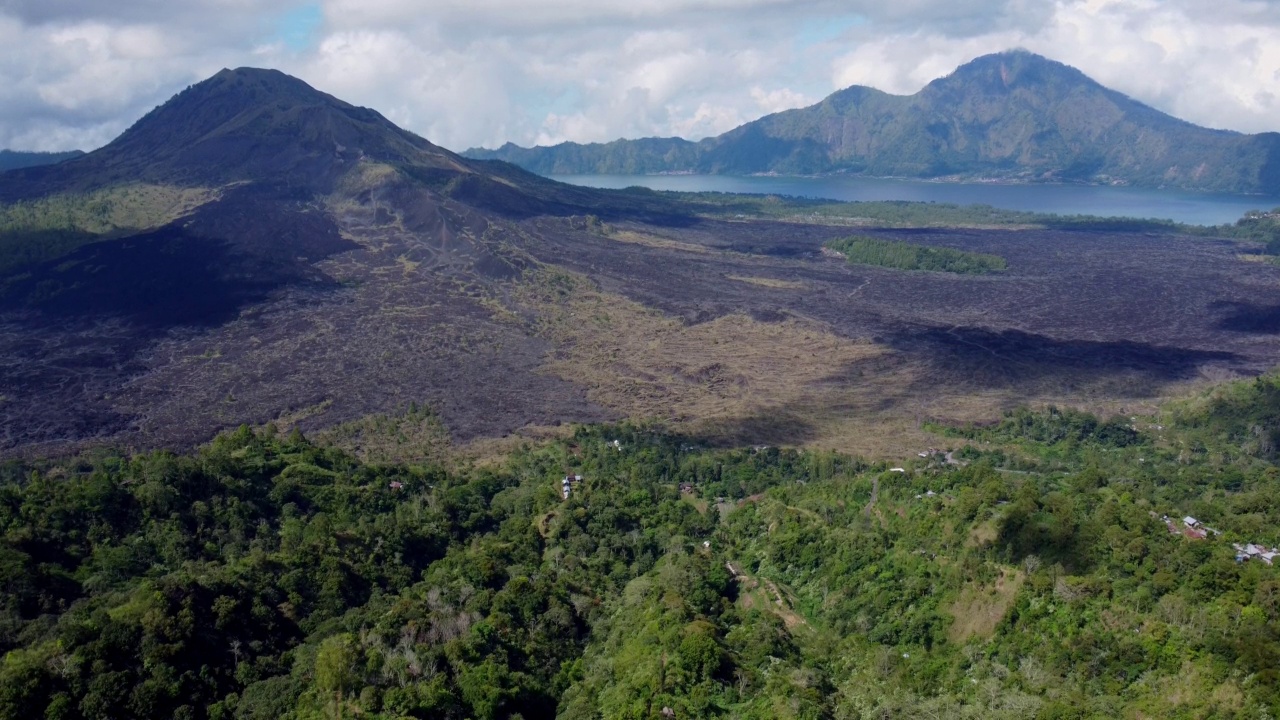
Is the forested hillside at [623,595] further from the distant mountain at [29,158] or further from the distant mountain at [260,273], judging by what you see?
the distant mountain at [29,158]

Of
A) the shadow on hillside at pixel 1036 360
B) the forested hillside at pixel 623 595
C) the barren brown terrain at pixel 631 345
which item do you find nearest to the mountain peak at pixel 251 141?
the barren brown terrain at pixel 631 345

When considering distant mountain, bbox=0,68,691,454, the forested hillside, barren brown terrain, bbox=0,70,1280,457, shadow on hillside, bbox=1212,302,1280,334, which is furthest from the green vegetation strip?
the forested hillside

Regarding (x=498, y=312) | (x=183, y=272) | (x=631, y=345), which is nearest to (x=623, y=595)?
(x=631, y=345)

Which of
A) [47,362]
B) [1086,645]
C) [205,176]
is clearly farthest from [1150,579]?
[205,176]

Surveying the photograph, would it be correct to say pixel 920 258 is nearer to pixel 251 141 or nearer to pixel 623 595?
pixel 623 595

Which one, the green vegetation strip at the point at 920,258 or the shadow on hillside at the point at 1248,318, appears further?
the green vegetation strip at the point at 920,258

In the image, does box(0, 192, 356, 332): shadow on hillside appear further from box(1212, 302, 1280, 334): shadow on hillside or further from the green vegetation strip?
box(1212, 302, 1280, 334): shadow on hillside
